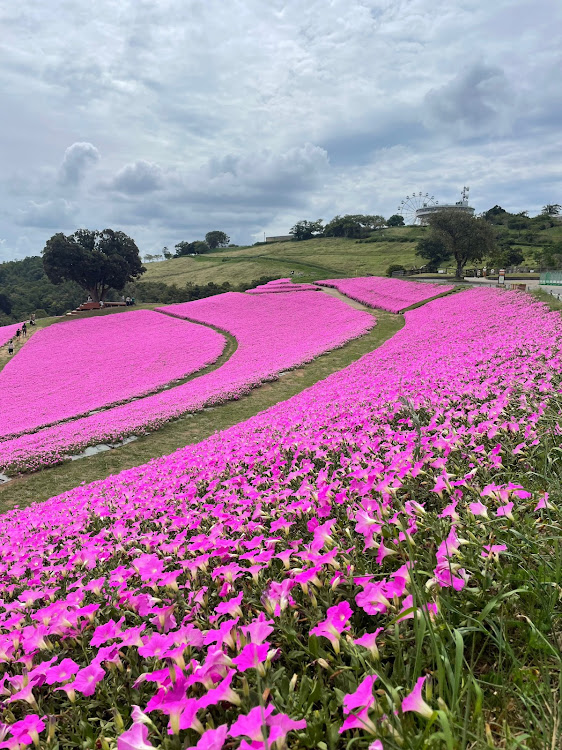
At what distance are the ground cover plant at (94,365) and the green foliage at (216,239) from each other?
114 metres

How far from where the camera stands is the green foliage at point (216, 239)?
152125 mm

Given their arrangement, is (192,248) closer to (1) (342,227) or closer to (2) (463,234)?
(1) (342,227)

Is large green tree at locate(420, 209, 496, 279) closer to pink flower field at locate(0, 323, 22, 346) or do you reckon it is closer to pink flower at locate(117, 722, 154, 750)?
pink flower field at locate(0, 323, 22, 346)

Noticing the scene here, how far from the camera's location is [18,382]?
27219mm

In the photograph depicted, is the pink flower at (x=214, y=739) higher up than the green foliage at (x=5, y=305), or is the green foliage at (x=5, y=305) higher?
the green foliage at (x=5, y=305)

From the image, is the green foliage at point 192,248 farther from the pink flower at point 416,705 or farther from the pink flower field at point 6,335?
the pink flower at point 416,705

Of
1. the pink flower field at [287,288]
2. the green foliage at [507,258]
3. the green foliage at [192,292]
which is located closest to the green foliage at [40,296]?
the green foliage at [192,292]

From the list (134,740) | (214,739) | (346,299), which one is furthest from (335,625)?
(346,299)

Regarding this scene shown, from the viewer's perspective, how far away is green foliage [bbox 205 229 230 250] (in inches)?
5989

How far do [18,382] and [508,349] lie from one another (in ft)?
92.8

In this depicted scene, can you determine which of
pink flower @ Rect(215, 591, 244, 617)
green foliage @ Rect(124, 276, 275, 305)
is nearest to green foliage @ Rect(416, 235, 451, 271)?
green foliage @ Rect(124, 276, 275, 305)

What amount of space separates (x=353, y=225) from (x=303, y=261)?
32043mm

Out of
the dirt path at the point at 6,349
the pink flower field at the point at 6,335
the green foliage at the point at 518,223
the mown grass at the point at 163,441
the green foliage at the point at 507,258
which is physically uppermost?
the green foliage at the point at 518,223

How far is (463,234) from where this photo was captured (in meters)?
52.8
